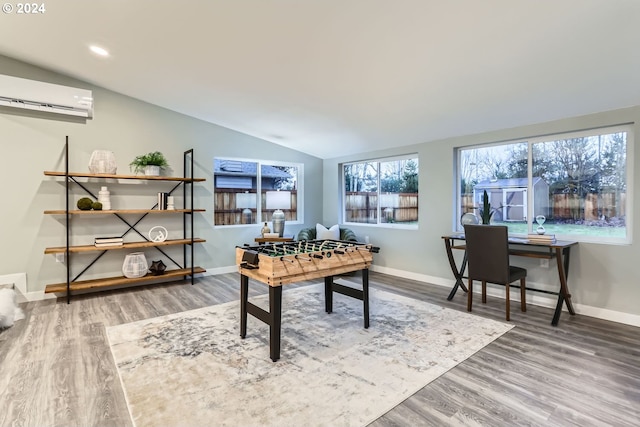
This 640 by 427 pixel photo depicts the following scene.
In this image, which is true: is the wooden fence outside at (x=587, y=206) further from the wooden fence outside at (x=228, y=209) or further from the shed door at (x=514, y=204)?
the wooden fence outside at (x=228, y=209)

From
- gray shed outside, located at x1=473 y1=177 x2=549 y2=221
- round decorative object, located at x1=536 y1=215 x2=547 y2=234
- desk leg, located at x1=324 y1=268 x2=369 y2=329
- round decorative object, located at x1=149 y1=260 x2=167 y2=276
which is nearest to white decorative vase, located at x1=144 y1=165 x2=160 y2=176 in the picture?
round decorative object, located at x1=149 y1=260 x2=167 y2=276

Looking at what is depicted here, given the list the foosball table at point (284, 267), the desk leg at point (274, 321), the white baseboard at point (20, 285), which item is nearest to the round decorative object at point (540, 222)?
the foosball table at point (284, 267)

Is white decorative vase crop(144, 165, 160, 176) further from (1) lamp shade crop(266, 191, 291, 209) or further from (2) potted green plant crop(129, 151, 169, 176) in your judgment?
(1) lamp shade crop(266, 191, 291, 209)

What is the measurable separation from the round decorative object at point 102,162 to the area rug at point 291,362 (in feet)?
7.15

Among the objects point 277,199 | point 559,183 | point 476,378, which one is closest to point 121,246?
point 277,199

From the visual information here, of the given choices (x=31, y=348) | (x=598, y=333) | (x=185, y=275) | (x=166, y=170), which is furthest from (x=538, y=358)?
(x=166, y=170)

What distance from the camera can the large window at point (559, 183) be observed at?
3438mm

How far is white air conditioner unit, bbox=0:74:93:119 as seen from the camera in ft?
12.8

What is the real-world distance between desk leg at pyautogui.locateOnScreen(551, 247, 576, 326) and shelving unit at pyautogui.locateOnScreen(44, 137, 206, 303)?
15.0 feet

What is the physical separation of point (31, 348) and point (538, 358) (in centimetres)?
414

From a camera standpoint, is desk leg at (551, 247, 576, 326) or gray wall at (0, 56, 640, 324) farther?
gray wall at (0, 56, 640, 324)

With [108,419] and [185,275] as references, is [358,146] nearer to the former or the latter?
[185,275]

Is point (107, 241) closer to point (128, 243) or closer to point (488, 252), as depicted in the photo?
point (128, 243)

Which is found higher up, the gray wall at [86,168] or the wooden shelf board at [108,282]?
the gray wall at [86,168]
